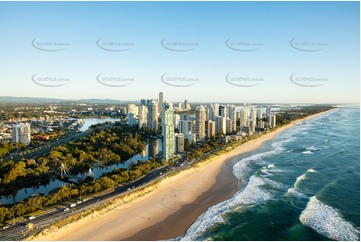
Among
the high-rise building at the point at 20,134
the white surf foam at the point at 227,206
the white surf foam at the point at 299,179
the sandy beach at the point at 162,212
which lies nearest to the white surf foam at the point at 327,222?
the white surf foam at the point at 227,206

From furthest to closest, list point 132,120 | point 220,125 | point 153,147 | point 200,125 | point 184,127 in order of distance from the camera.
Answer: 1. point 132,120
2. point 220,125
3. point 200,125
4. point 184,127
5. point 153,147

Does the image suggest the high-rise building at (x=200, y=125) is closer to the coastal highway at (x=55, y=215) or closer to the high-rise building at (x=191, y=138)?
the high-rise building at (x=191, y=138)

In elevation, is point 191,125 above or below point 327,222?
above

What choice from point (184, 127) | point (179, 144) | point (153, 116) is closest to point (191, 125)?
point (184, 127)

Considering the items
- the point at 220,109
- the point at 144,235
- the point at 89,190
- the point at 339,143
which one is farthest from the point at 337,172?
the point at 220,109

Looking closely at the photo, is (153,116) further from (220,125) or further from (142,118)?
(220,125)

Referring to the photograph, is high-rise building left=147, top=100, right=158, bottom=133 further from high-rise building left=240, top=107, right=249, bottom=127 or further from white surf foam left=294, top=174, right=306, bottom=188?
white surf foam left=294, top=174, right=306, bottom=188
